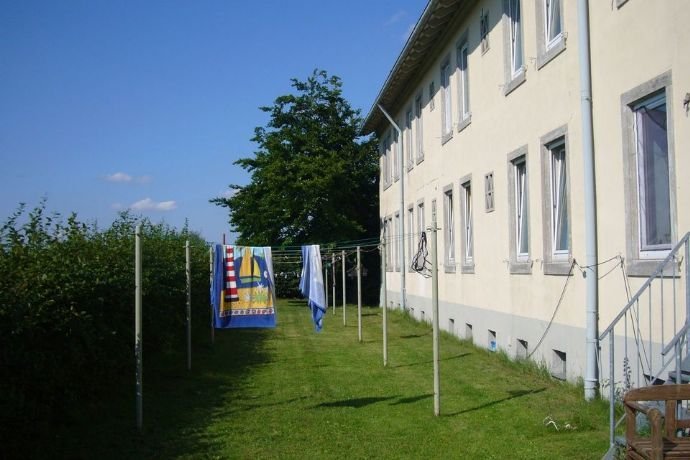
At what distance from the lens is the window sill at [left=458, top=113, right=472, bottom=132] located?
630 inches

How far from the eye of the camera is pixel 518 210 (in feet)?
43.1


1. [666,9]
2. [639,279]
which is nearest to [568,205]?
[639,279]

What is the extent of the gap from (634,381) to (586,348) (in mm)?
1395

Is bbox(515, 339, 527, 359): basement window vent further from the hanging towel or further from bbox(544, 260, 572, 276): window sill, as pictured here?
the hanging towel

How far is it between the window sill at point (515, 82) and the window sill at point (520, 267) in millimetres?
2892

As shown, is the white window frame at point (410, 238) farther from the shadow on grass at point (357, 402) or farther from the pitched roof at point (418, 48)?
the shadow on grass at point (357, 402)

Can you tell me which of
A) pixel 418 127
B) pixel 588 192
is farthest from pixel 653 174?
pixel 418 127

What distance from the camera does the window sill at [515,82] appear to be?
1241cm

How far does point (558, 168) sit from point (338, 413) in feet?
16.3

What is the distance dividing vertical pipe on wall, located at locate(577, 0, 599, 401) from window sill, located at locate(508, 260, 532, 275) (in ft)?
8.33

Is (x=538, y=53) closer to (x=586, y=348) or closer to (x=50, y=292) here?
(x=586, y=348)

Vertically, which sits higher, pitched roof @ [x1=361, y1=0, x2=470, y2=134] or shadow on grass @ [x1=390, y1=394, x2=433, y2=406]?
pitched roof @ [x1=361, y1=0, x2=470, y2=134]

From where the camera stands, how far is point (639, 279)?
8.48 meters

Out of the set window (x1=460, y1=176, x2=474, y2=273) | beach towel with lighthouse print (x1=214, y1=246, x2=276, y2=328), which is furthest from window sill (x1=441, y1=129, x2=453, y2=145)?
beach towel with lighthouse print (x1=214, y1=246, x2=276, y2=328)
